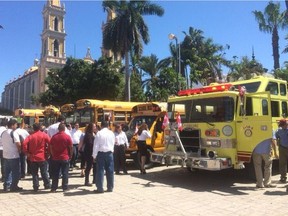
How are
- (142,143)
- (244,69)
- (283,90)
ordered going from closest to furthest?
(283,90) → (142,143) → (244,69)

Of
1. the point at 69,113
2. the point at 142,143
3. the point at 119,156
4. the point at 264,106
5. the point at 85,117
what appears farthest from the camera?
the point at 69,113

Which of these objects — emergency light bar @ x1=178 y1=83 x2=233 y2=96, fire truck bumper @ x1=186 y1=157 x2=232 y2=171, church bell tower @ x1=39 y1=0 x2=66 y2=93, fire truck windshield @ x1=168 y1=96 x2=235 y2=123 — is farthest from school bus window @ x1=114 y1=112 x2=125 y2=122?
church bell tower @ x1=39 y1=0 x2=66 y2=93

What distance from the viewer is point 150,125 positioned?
526 inches

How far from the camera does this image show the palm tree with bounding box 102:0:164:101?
32000 millimetres

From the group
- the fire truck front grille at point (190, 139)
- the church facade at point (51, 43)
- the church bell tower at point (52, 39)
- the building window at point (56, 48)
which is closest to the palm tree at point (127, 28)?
the fire truck front grille at point (190, 139)

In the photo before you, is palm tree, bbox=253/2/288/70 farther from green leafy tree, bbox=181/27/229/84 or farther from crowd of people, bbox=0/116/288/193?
crowd of people, bbox=0/116/288/193

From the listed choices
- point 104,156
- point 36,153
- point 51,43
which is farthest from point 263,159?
point 51,43

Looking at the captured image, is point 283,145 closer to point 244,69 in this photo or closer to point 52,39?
point 244,69

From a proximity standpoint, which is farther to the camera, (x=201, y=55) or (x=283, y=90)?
(x=201, y=55)

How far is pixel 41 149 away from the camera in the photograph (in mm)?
8883

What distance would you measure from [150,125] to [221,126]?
14.9 feet

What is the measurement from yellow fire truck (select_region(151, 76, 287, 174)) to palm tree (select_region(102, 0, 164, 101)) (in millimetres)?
21475

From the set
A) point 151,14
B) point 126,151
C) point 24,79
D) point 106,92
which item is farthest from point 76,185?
point 24,79

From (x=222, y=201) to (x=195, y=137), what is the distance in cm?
255
